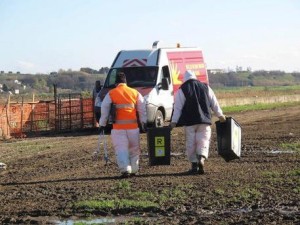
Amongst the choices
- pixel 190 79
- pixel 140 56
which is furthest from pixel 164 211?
pixel 140 56

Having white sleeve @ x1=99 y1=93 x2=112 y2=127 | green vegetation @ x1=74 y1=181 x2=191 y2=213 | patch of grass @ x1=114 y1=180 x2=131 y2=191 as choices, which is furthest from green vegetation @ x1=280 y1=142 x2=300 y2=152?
green vegetation @ x1=74 y1=181 x2=191 y2=213

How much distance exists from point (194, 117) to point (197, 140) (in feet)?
1.34

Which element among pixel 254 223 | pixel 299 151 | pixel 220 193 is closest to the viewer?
pixel 254 223

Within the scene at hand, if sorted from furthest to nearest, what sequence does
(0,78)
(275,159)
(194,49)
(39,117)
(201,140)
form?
(0,78) < (39,117) < (194,49) < (275,159) < (201,140)

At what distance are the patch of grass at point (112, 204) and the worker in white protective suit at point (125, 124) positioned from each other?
265cm

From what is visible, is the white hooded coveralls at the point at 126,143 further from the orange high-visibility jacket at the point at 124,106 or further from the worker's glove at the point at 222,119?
the worker's glove at the point at 222,119

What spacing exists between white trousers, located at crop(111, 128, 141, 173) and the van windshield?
10.4 m

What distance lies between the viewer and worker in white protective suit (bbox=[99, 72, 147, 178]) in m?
11.9

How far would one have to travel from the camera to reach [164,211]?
333 inches

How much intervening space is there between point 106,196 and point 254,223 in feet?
8.94

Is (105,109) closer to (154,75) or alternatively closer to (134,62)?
(154,75)

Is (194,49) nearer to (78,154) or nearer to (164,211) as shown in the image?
(78,154)

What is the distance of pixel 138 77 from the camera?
2269cm

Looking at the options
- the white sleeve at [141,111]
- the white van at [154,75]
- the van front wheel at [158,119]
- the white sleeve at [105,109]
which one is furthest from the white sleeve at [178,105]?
the van front wheel at [158,119]
